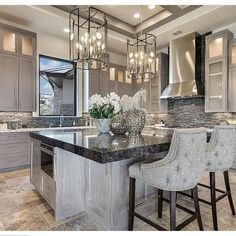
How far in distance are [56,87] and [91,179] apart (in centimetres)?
380

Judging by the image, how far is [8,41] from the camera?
4.25 metres

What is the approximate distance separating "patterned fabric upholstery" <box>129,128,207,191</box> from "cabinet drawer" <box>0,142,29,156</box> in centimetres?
342

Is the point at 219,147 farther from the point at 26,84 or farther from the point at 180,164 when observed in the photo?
the point at 26,84

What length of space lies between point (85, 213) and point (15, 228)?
0.74 m

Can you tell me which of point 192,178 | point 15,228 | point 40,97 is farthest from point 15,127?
point 192,178

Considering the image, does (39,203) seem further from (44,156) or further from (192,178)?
(192,178)

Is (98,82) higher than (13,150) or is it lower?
higher

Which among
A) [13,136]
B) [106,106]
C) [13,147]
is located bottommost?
[13,147]

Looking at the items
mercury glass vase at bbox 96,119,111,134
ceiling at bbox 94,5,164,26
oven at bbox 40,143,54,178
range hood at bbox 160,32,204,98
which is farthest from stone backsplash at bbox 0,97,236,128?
mercury glass vase at bbox 96,119,111,134

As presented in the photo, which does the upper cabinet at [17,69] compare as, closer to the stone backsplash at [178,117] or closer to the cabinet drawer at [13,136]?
the stone backsplash at [178,117]

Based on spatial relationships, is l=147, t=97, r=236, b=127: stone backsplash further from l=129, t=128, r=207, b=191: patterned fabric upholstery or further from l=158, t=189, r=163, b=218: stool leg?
l=129, t=128, r=207, b=191: patterned fabric upholstery

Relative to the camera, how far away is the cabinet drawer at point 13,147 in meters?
3.98

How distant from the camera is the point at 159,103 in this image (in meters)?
6.01

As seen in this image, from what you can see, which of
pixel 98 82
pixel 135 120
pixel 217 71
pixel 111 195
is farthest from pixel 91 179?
pixel 98 82
